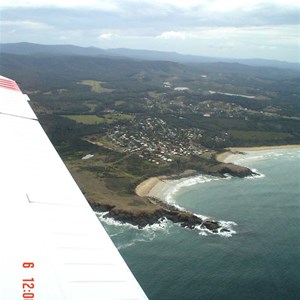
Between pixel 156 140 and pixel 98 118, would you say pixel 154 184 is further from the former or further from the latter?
pixel 98 118

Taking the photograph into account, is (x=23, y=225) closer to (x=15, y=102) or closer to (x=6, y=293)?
(x=6, y=293)

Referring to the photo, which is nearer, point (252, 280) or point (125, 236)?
point (252, 280)

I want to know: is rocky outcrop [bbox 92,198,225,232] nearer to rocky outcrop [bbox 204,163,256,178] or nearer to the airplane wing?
rocky outcrop [bbox 204,163,256,178]

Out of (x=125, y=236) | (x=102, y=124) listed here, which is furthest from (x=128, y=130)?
(x=125, y=236)

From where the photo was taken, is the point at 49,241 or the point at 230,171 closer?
the point at 49,241

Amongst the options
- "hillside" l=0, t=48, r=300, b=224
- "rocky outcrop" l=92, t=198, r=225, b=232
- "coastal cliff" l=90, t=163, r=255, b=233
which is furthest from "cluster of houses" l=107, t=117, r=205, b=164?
"rocky outcrop" l=92, t=198, r=225, b=232

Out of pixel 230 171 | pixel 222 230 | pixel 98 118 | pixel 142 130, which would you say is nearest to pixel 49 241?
pixel 222 230
